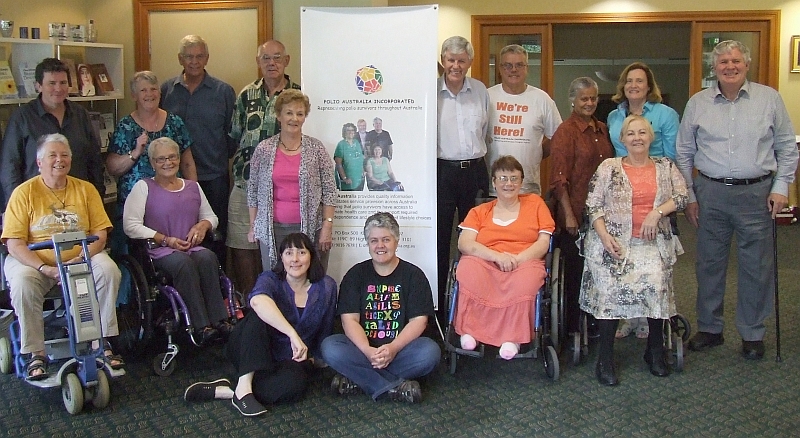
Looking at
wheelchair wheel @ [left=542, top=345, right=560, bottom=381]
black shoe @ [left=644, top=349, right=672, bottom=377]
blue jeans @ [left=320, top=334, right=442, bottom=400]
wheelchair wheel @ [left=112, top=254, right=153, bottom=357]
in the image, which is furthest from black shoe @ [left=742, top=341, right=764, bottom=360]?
wheelchair wheel @ [left=112, top=254, right=153, bottom=357]

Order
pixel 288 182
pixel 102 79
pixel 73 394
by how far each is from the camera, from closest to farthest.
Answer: pixel 73 394 → pixel 288 182 → pixel 102 79

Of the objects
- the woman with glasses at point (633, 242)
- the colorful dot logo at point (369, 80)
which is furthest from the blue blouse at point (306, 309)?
the woman with glasses at point (633, 242)

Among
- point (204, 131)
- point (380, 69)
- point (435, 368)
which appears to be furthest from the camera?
point (204, 131)

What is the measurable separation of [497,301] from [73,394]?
1.77m

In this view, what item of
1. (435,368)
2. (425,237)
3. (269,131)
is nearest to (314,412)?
(435,368)

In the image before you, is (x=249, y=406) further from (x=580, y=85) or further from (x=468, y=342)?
(x=580, y=85)

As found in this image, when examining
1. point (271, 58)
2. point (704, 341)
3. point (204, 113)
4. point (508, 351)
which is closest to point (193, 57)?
point (204, 113)

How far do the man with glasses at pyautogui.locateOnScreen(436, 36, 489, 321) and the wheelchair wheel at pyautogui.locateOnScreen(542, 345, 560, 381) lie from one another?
2.00 feet

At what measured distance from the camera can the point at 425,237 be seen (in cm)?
397

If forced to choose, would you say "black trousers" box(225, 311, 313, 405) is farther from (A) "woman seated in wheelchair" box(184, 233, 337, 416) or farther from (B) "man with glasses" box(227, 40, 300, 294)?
(B) "man with glasses" box(227, 40, 300, 294)

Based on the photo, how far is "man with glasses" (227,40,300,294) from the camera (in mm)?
4102

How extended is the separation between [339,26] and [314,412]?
6.41 ft

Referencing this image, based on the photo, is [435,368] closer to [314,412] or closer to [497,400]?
[497,400]

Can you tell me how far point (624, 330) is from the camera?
409cm
